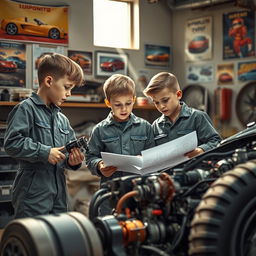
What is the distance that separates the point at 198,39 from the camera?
22.0 ft

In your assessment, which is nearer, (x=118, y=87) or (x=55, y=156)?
(x=55, y=156)

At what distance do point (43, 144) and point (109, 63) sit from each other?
4436 millimetres

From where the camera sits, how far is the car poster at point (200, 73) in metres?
6.55

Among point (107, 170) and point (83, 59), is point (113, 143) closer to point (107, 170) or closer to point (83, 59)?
point (107, 170)

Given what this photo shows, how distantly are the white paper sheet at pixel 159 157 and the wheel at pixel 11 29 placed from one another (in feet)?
13.6

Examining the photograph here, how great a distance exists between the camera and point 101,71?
651cm

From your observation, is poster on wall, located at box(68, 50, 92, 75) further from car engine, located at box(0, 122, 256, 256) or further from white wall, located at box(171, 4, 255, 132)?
car engine, located at box(0, 122, 256, 256)

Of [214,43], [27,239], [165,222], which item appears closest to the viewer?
[27,239]

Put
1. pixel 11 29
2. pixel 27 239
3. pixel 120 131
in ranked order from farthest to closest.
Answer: pixel 11 29, pixel 120 131, pixel 27 239

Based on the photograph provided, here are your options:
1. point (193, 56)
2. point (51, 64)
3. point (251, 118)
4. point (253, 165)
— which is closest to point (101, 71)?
point (193, 56)

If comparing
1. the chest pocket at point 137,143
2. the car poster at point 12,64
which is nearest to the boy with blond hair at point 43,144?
the chest pocket at point 137,143

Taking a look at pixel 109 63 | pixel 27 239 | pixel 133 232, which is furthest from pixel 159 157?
pixel 109 63

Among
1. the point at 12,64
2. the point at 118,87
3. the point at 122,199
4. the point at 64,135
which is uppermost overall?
the point at 12,64

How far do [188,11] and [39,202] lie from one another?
5.20 meters
